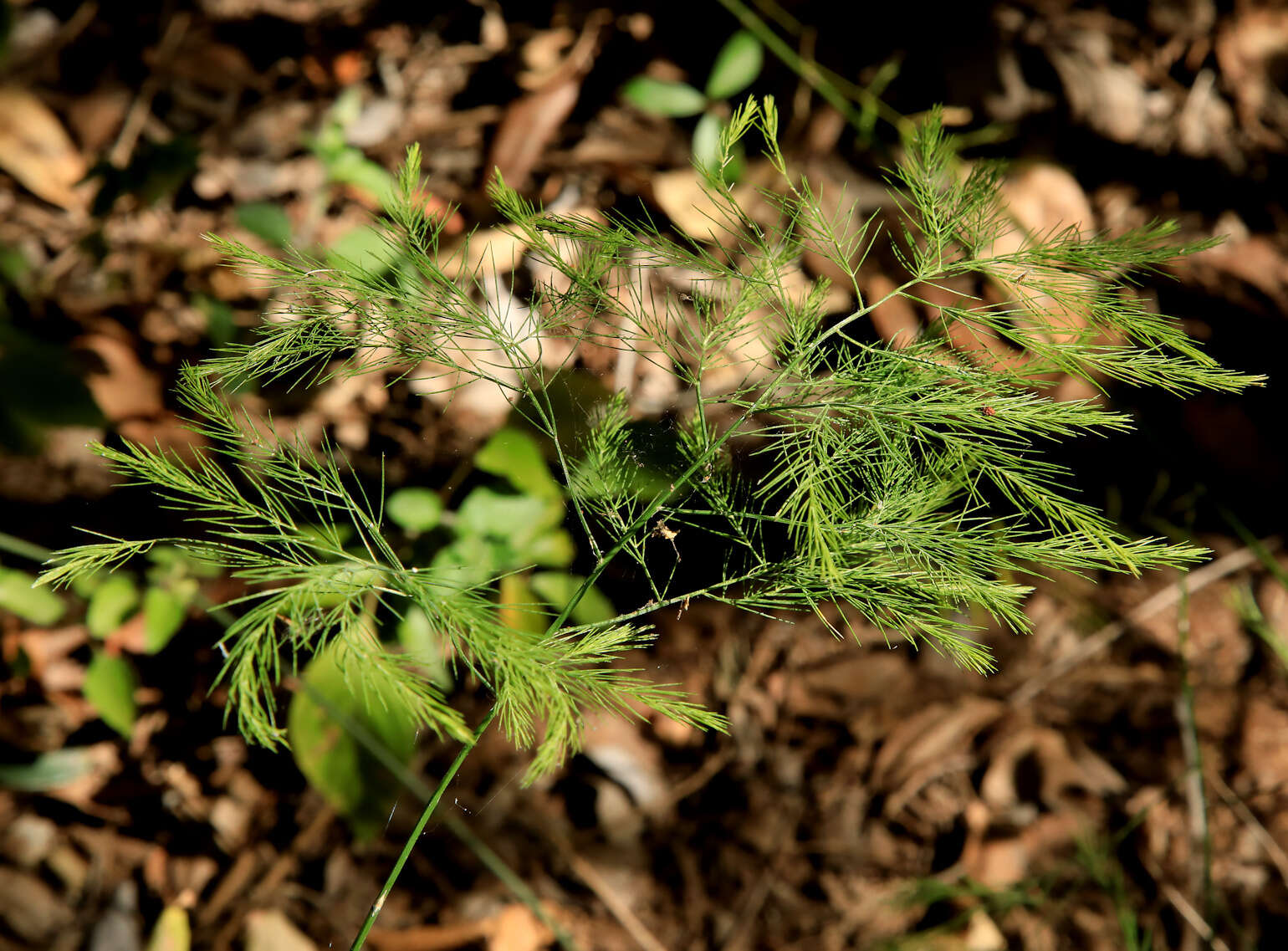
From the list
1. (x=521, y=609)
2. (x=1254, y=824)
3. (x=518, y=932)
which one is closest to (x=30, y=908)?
(x=518, y=932)

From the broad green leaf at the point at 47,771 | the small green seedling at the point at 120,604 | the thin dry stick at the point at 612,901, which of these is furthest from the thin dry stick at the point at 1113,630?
the broad green leaf at the point at 47,771

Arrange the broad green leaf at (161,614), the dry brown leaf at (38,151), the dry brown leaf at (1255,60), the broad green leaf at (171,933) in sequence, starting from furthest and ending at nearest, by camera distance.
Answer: the dry brown leaf at (1255,60), the dry brown leaf at (38,151), the broad green leaf at (171,933), the broad green leaf at (161,614)

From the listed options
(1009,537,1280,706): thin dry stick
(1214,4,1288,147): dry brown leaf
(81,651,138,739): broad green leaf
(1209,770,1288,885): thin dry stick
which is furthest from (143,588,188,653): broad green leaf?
(1214,4,1288,147): dry brown leaf

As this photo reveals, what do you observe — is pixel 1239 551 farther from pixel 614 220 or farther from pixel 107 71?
pixel 107 71

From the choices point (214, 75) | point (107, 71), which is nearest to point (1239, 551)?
point (214, 75)

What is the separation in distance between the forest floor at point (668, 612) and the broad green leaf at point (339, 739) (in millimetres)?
112

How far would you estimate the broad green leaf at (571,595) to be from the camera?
1.09m

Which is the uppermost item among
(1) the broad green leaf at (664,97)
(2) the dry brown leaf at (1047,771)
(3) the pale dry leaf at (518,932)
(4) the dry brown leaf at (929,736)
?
(1) the broad green leaf at (664,97)

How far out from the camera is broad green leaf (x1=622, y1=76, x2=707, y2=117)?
1712 mm

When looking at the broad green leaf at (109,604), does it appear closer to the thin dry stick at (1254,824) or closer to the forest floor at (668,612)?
the forest floor at (668,612)

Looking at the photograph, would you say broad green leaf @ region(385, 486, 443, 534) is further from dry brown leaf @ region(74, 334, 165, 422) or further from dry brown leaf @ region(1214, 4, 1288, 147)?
dry brown leaf @ region(1214, 4, 1288, 147)

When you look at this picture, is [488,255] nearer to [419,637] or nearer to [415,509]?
[415,509]

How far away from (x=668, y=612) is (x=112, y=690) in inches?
37.0

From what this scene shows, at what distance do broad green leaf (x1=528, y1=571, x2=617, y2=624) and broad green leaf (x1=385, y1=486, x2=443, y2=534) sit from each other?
17 cm
